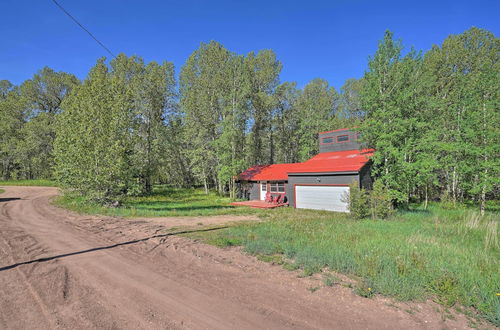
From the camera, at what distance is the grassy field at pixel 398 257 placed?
17.0ft

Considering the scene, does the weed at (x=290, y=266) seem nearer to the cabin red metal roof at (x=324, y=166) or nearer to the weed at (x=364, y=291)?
the weed at (x=364, y=291)

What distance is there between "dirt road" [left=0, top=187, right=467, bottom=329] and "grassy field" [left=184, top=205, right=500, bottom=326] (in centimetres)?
52

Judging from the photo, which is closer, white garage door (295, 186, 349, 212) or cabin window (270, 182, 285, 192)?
white garage door (295, 186, 349, 212)

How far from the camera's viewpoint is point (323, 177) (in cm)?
1972

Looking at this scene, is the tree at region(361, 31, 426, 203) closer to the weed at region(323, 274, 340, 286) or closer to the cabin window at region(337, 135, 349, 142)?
the cabin window at region(337, 135, 349, 142)

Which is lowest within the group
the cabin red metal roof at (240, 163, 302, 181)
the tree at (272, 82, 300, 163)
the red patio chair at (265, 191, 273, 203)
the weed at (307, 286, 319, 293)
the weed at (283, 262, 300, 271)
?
the red patio chair at (265, 191, 273, 203)

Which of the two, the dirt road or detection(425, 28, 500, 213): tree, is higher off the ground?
detection(425, 28, 500, 213): tree

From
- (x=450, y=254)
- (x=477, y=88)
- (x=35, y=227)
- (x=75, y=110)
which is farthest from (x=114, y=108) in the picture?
(x=477, y=88)

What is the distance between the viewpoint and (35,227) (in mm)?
11938

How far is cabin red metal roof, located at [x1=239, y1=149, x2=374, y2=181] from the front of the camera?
744 inches

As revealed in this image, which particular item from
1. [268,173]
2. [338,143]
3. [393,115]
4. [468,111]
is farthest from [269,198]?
[468,111]

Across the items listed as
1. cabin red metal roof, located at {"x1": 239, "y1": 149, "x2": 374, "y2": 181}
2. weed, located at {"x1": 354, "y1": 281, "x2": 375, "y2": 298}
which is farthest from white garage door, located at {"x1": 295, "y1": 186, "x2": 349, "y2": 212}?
weed, located at {"x1": 354, "y1": 281, "x2": 375, "y2": 298}

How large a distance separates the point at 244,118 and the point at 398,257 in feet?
81.5

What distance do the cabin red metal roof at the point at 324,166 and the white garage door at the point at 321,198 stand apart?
145 centimetres
